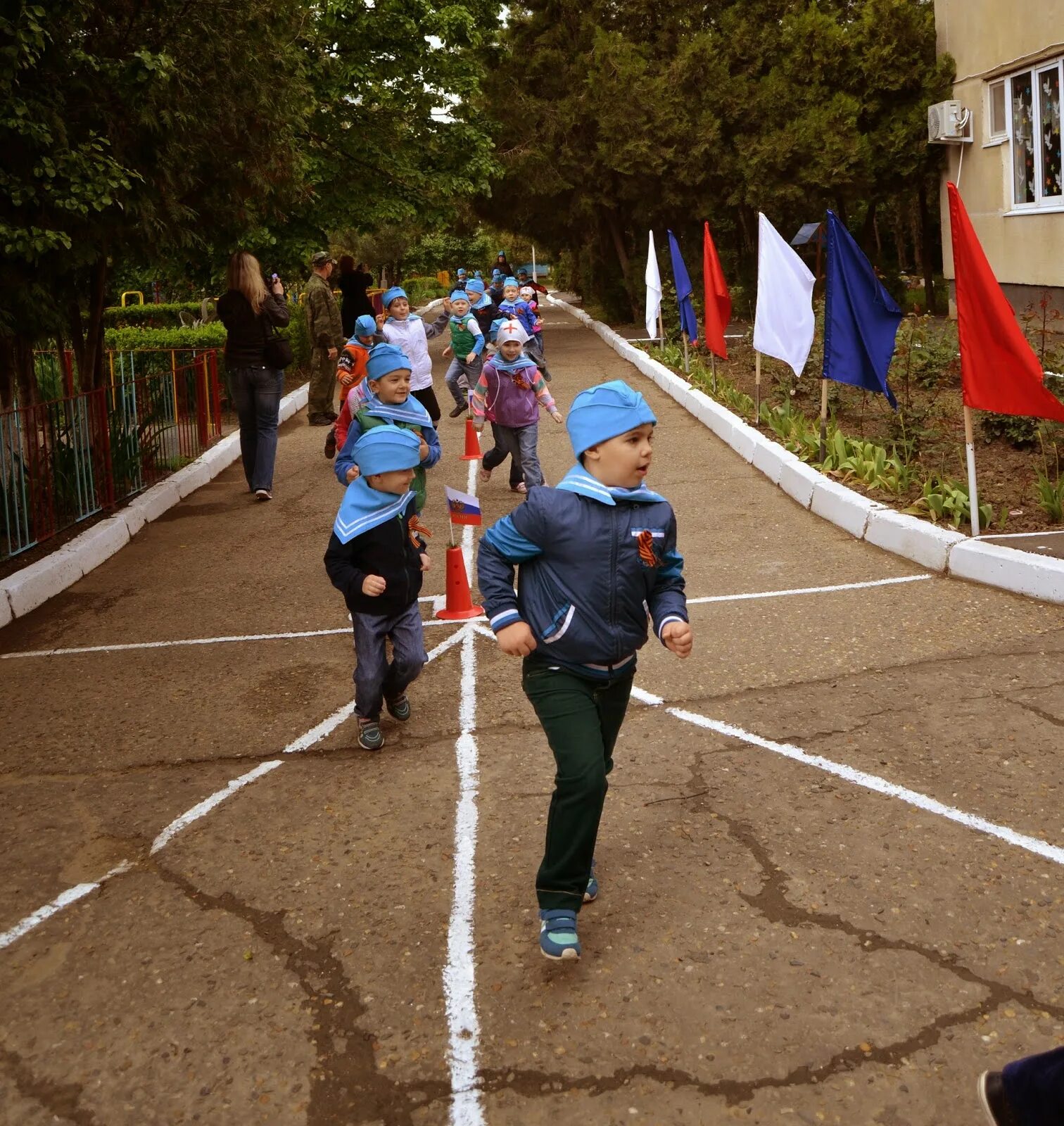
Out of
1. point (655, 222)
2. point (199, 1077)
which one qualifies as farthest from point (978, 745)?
point (655, 222)

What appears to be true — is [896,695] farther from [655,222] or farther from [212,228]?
[655,222]

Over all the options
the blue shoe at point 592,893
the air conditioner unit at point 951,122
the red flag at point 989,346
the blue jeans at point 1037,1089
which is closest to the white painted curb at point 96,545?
the blue shoe at point 592,893

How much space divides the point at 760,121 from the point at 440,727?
971 inches

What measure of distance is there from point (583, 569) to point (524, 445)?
7300 millimetres

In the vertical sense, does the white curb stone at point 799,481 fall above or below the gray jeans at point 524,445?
below

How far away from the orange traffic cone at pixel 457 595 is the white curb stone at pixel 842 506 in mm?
3277

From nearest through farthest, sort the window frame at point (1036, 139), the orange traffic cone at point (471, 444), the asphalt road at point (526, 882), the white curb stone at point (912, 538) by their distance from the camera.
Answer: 1. the asphalt road at point (526, 882)
2. the white curb stone at point (912, 538)
3. the orange traffic cone at point (471, 444)
4. the window frame at point (1036, 139)

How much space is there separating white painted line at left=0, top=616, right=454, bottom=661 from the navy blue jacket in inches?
156

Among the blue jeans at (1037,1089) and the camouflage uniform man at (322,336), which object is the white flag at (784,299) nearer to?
the camouflage uniform man at (322,336)

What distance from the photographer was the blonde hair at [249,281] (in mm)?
11836

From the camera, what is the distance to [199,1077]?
139 inches

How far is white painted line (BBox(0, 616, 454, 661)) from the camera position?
26.4ft

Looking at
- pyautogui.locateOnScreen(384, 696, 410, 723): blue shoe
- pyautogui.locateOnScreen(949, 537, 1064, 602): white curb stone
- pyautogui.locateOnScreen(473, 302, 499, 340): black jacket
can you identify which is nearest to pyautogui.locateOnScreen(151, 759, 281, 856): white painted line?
pyautogui.locateOnScreen(384, 696, 410, 723): blue shoe

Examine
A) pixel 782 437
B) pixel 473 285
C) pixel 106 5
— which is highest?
pixel 106 5
